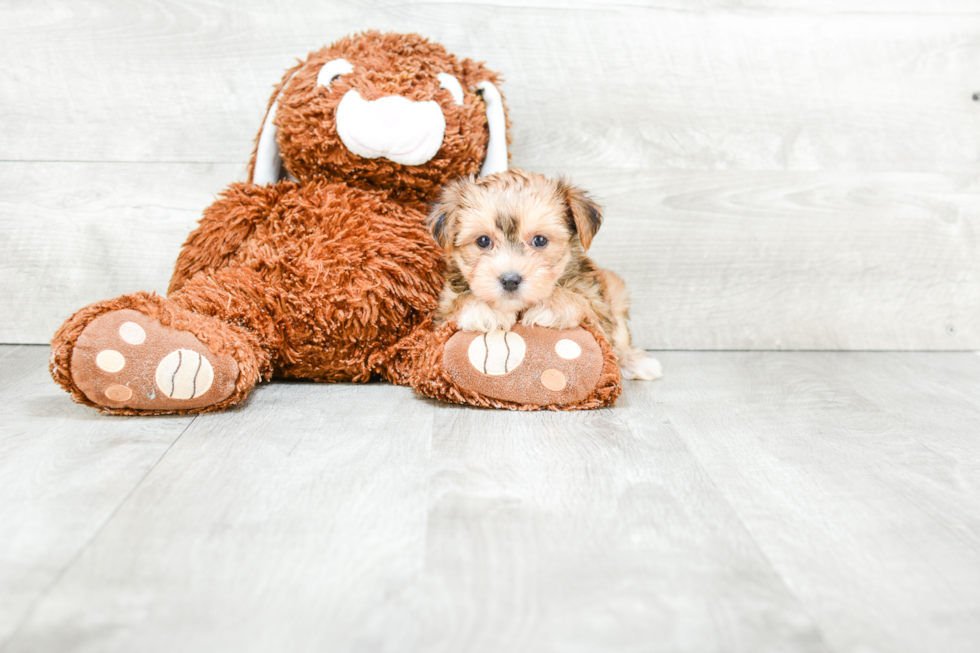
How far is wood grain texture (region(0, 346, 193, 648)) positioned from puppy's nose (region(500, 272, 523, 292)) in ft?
2.61

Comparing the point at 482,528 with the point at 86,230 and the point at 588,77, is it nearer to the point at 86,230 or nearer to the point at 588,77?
the point at 588,77

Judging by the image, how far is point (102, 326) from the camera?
5.23 ft

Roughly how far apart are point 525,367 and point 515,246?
0.98 feet

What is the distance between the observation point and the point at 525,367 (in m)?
1.76

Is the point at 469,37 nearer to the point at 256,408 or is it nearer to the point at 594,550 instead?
the point at 256,408

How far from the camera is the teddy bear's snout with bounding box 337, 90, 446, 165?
1842 mm

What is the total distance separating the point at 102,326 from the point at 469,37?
1.43 metres

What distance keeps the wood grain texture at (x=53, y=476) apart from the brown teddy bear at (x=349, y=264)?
0.09 m

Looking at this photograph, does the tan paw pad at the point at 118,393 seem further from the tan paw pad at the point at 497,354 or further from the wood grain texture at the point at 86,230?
the wood grain texture at the point at 86,230

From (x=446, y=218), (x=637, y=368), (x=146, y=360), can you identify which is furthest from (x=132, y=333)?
(x=637, y=368)

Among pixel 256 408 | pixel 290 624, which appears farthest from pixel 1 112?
pixel 290 624

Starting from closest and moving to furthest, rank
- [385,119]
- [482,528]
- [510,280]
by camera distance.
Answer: [482,528], [510,280], [385,119]

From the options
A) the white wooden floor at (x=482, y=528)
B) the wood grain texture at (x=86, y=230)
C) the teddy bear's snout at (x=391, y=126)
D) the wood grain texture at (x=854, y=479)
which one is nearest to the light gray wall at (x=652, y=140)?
the wood grain texture at (x=86, y=230)

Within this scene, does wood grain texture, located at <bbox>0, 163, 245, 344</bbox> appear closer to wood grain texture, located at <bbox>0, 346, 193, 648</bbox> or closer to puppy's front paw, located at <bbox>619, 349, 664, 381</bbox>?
wood grain texture, located at <bbox>0, 346, 193, 648</bbox>
